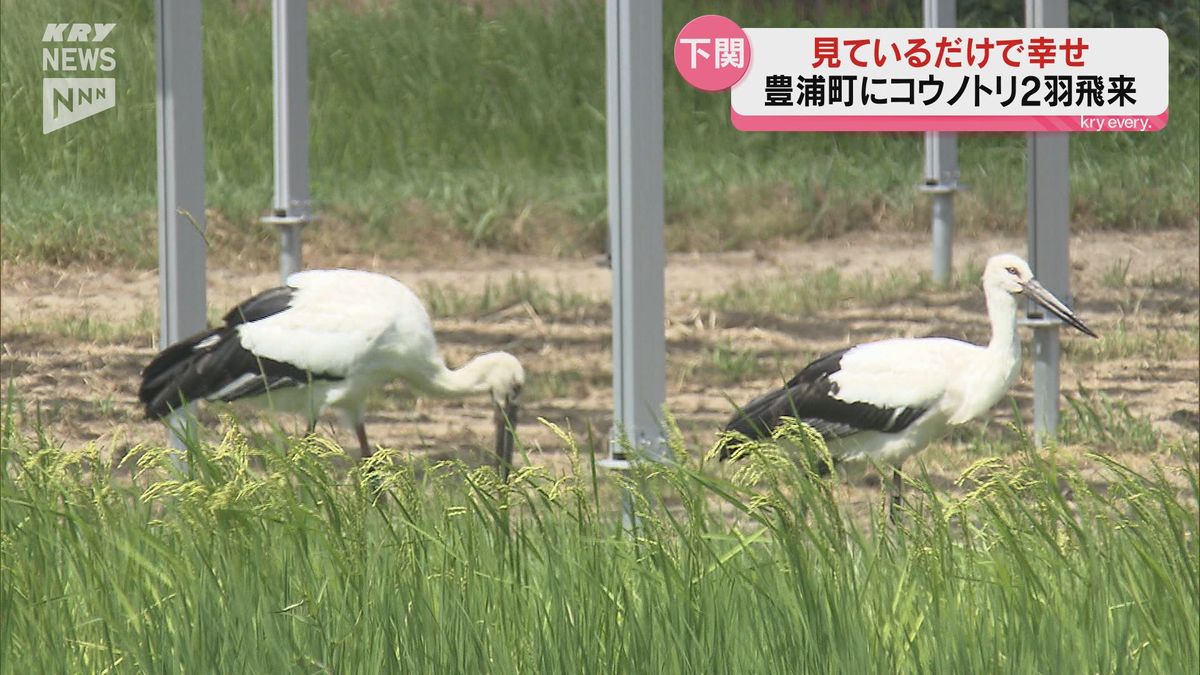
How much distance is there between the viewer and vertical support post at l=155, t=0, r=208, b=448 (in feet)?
15.6

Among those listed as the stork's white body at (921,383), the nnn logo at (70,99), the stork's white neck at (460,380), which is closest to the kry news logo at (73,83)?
the nnn logo at (70,99)

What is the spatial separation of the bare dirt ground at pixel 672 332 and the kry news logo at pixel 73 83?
149 cm

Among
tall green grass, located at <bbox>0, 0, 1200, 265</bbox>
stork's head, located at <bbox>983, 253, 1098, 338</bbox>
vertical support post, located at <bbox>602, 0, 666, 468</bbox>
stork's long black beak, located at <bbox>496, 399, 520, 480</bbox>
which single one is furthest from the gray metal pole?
tall green grass, located at <bbox>0, 0, 1200, 265</bbox>

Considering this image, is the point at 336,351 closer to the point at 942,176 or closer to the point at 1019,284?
the point at 1019,284

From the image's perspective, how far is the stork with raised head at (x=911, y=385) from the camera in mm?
5004

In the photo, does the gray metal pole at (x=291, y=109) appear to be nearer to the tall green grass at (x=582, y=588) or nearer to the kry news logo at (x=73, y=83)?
the kry news logo at (x=73, y=83)

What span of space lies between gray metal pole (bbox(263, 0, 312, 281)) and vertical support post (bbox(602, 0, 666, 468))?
1.51 metres

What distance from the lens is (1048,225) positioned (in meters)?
5.16

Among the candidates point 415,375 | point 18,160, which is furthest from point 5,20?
point 415,375

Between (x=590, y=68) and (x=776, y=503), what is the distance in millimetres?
8096

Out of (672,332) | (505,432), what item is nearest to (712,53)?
(505,432)

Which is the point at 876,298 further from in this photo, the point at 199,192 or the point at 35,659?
the point at 35,659

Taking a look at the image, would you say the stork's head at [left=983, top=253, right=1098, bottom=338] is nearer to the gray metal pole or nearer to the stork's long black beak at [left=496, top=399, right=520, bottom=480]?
the stork's long black beak at [left=496, top=399, right=520, bottom=480]

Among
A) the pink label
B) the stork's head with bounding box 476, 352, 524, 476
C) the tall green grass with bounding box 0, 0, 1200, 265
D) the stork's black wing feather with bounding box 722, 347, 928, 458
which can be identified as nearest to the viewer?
the pink label
